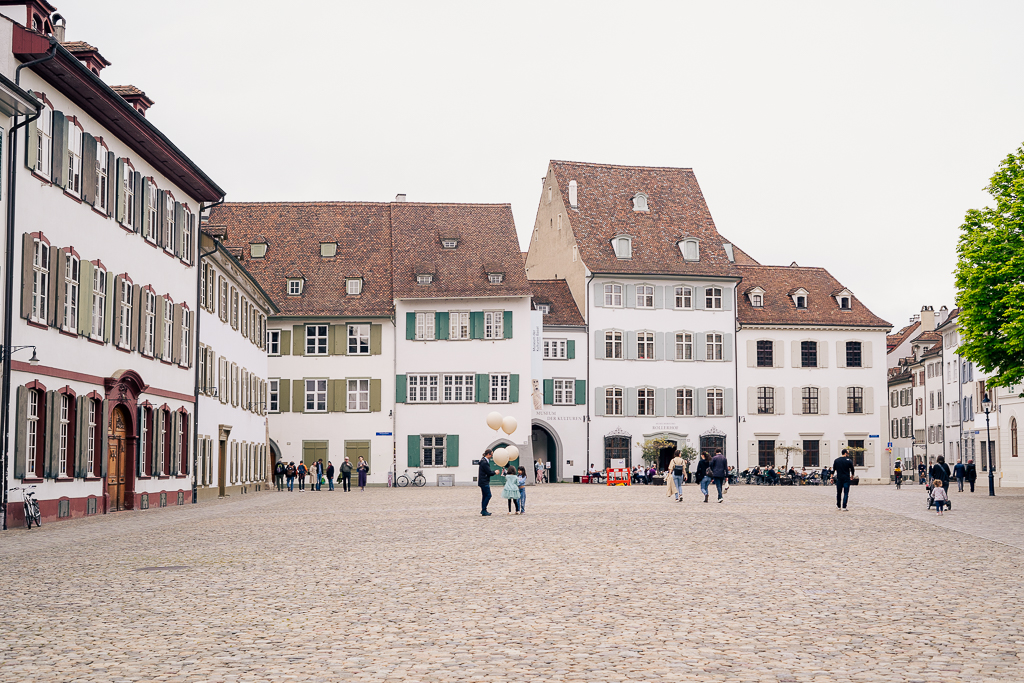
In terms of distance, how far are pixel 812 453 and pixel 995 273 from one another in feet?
117

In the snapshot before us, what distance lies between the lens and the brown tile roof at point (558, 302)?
2576 inches

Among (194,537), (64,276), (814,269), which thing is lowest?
(194,537)

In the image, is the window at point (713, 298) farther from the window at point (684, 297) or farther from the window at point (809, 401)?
the window at point (809, 401)

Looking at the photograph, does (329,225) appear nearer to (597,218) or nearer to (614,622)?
(597,218)

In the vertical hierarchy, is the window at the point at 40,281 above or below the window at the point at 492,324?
below

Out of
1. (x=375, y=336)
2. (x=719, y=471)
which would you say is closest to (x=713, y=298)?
(x=375, y=336)

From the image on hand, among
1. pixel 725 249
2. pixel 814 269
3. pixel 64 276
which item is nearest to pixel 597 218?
pixel 725 249

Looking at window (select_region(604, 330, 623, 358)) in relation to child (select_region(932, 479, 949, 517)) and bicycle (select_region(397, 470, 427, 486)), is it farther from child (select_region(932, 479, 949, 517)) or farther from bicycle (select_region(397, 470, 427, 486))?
child (select_region(932, 479, 949, 517))

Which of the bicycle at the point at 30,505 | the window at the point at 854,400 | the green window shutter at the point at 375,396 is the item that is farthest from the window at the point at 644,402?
the bicycle at the point at 30,505

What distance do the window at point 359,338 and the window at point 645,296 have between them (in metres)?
15.0

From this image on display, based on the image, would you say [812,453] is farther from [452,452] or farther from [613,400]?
[452,452]

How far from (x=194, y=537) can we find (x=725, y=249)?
52.6m

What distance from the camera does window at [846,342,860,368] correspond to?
230 feet

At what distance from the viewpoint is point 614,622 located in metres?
10.2
